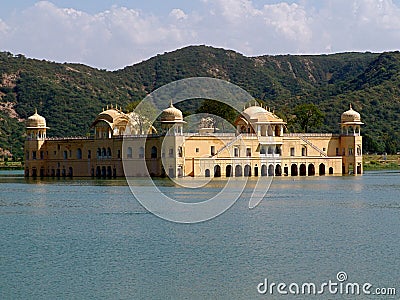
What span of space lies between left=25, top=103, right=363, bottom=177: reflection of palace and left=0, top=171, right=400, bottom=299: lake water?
2069 cm

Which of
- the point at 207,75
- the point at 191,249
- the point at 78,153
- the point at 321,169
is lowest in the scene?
the point at 191,249

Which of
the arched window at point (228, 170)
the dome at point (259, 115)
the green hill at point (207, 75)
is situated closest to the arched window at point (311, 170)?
the dome at point (259, 115)

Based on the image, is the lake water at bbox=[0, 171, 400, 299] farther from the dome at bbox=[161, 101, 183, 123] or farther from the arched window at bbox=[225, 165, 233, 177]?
the arched window at bbox=[225, 165, 233, 177]

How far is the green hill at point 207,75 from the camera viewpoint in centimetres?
7962

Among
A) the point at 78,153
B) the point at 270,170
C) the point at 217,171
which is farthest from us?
the point at 78,153

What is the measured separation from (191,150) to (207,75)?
198 ft

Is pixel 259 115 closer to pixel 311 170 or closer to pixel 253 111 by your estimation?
pixel 253 111

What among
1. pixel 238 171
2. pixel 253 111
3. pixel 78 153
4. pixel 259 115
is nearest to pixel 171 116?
pixel 238 171

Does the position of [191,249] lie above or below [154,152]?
below

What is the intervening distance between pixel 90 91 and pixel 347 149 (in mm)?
42989

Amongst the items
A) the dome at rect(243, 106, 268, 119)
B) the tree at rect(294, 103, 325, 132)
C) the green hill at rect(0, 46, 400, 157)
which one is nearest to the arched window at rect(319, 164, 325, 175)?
the dome at rect(243, 106, 268, 119)

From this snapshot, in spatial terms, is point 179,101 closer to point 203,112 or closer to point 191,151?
point 203,112

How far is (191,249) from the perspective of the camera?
66.9 feet

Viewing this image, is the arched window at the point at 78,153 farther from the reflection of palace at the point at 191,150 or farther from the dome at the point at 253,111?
the dome at the point at 253,111
